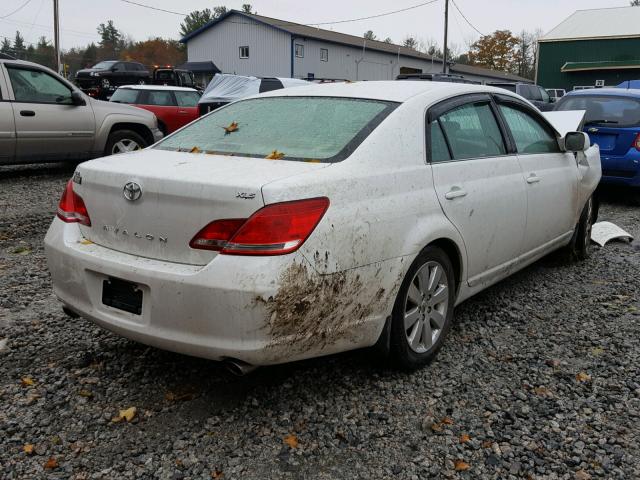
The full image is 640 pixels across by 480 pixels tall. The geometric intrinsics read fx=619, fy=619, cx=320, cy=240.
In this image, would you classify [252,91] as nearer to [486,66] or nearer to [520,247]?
[520,247]

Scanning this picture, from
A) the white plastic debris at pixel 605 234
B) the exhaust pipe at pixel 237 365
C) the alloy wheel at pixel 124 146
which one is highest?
the alloy wheel at pixel 124 146

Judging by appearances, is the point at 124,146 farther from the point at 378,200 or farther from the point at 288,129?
the point at 378,200

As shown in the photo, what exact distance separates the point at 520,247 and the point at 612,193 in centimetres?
646

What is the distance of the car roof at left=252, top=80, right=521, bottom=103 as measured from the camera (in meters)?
3.53

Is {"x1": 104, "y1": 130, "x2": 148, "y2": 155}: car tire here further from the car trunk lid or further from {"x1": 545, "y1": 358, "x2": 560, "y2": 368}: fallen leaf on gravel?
{"x1": 545, "y1": 358, "x2": 560, "y2": 368}: fallen leaf on gravel

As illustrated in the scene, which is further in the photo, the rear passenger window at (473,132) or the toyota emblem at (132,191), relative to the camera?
the rear passenger window at (473,132)

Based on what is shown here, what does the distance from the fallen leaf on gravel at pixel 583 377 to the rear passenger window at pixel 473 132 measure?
54.3 inches

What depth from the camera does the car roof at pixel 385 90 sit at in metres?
3.53

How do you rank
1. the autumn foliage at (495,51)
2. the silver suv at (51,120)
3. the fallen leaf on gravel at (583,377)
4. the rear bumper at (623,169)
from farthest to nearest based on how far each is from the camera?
the autumn foliage at (495,51)
the silver suv at (51,120)
the rear bumper at (623,169)
the fallen leaf on gravel at (583,377)

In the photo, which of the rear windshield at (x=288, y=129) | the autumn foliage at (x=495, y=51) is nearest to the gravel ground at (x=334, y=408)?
the rear windshield at (x=288, y=129)

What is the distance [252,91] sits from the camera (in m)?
15.5

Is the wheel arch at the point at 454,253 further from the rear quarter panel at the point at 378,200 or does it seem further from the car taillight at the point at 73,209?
the car taillight at the point at 73,209

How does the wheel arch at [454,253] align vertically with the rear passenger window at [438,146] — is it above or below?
below

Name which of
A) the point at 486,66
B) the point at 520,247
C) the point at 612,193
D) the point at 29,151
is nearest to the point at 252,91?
the point at 29,151
